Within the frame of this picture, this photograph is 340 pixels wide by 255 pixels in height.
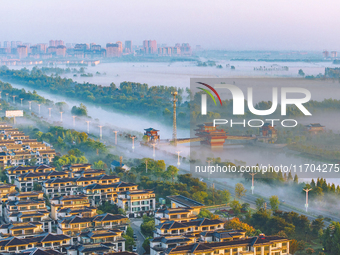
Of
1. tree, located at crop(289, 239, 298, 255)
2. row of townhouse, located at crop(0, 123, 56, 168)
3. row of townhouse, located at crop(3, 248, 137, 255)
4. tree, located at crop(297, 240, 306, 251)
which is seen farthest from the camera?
row of townhouse, located at crop(0, 123, 56, 168)

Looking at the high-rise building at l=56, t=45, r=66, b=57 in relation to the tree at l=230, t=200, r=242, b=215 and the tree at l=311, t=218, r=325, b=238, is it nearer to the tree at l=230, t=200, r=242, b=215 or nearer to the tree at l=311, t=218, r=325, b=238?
the tree at l=230, t=200, r=242, b=215

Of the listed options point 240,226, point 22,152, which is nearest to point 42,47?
point 22,152

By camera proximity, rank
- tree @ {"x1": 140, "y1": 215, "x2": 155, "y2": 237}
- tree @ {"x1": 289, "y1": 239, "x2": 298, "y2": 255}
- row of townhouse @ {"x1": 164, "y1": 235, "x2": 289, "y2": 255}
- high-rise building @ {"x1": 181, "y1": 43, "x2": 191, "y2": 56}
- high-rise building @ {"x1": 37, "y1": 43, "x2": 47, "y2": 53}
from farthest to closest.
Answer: high-rise building @ {"x1": 37, "y1": 43, "x2": 47, "y2": 53} < high-rise building @ {"x1": 181, "y1": 43, "x2": 191, "y2": 56} < tree @ {"x1": 140, "y1": 215, "x2": 155, "y2": 237} < tree @ {"x1": 289, "y1": 239, "x2": 298, "y2": 255} < row of townhouse @ {"x1": 164, "y1": 235, "x2": 289, "y2": 255}

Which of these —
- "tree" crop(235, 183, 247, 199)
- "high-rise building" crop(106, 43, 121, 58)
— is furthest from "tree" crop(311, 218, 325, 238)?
"high-rise building" crop(106, 43, 121, 58)

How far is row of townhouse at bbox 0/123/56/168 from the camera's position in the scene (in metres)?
11.1

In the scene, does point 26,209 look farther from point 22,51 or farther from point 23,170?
point 22,51

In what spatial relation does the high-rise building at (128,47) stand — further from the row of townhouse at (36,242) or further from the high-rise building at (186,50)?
the row of townhouse at (36,242)

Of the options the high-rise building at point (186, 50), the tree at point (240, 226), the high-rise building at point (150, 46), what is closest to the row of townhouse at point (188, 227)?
the tree at point (240, 226)

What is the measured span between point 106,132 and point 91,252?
11.3 meters

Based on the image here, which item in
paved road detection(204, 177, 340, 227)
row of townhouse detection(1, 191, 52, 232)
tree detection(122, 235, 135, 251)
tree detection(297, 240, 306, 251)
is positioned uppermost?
row of townhouse detection(1, 191, 52, 232)

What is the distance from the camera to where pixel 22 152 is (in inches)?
452

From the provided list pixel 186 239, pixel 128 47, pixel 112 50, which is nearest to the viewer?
pixel 186 239

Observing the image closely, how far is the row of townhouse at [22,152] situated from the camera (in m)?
11.1

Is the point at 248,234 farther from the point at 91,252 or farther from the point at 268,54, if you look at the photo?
the point at 268,54
